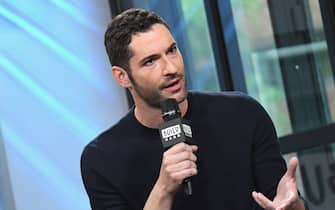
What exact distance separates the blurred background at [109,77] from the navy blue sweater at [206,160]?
1.70 metres

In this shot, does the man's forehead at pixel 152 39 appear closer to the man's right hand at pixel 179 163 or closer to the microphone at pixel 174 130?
the microphone at pixel 174 130

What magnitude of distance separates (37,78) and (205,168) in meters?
2.36

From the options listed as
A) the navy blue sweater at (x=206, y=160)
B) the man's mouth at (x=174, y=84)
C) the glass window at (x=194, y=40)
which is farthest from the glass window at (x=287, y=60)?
the man's mouth at (x=174, y=84)

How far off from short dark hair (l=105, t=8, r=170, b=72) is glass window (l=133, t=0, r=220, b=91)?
2.09m

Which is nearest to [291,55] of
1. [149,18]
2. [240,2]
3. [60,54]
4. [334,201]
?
[240,2]

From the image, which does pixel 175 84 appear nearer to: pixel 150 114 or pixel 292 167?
pixel 150 114

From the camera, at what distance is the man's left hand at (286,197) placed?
1.47 m

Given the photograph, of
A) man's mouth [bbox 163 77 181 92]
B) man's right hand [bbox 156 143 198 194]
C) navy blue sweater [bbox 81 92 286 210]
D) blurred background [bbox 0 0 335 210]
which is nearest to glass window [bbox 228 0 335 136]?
blurred background [bbox 0 0 335 210]

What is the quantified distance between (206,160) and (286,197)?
27 centimetres

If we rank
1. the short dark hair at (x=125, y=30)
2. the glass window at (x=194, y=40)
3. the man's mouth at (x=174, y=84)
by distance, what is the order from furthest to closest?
1. the glass window at (x=194, y=40)
2. the short dark hair at (x=125, y=30)
3. the man's mouth at (x=174, y=84)

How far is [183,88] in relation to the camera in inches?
62.9

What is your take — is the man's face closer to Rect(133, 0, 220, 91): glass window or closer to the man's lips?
the man's lips

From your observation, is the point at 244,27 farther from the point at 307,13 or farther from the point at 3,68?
the point at 3,68

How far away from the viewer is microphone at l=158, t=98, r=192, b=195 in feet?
4.75
